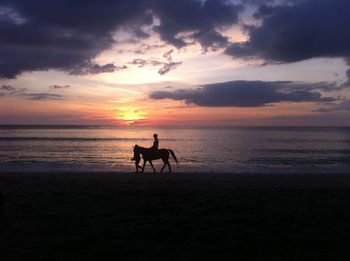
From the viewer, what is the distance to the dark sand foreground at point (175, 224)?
5.71m

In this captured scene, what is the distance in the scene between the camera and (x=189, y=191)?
11.2 metres

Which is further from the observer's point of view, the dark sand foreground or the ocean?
the ocean

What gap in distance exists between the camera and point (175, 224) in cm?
718

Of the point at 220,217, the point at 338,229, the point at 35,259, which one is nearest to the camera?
the point at 35,259

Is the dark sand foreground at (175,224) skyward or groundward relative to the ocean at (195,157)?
skyward

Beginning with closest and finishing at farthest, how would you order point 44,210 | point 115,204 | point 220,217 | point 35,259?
point 35,259
point 220,217
point 44,210
point 115,204

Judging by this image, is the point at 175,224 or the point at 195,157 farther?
the point at 195,157

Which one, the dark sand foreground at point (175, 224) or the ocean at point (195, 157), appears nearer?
the dark sand foreground at point (175, 224)

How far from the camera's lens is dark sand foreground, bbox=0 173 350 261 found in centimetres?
571

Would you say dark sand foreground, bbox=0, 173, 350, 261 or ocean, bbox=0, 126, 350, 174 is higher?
dark sand foreground, bbox=0, 173, 350, 261

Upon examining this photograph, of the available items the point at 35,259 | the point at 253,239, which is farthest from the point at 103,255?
the point at 253,239

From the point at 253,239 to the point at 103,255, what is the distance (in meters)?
2.41

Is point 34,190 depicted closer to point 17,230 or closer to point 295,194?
point 17,230

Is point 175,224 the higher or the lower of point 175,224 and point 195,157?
the higher
